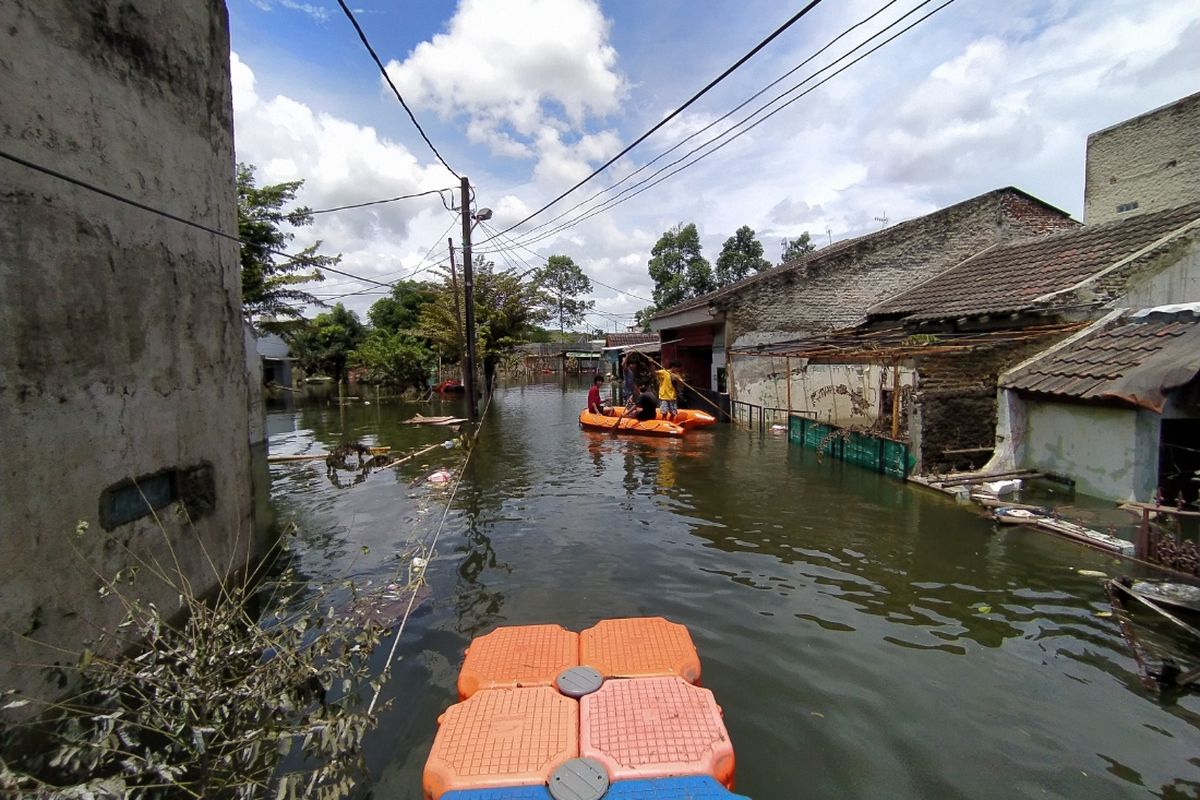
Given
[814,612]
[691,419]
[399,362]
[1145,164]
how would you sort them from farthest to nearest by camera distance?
1. [399,362]
2. [691,419]
3. [1145,164]
4. [814,612]

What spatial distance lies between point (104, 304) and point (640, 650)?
4201mm

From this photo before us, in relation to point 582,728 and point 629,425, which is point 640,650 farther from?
point 629,425

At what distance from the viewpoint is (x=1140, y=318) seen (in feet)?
26.6

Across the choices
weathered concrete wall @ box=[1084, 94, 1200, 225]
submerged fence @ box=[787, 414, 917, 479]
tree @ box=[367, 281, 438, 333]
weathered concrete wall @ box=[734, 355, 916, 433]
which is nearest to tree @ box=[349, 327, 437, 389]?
tree @ box=[367, 281, 438, 333]

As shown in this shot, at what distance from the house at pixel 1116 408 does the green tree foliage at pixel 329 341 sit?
2993 cm

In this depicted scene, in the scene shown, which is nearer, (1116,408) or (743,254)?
(1116,408)

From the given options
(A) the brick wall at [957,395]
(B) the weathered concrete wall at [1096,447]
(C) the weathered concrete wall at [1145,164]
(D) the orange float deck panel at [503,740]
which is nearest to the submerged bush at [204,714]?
(D) the orange float deck panel at [503,740]

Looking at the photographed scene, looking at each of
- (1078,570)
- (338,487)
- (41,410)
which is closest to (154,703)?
(41,410)

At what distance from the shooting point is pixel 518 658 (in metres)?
3.64

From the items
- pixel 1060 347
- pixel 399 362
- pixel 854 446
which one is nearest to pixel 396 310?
pixel 399 362

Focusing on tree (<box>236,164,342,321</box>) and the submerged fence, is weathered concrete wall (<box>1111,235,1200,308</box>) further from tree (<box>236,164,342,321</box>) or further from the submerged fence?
tree (<box>236,164,342,321</box>)

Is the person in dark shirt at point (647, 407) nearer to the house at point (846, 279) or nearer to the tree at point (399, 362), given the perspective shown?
the house at point (846, 279)

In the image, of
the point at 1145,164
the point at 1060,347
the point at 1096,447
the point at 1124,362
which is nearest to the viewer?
the point at 1124,362

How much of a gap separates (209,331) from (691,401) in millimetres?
17305
